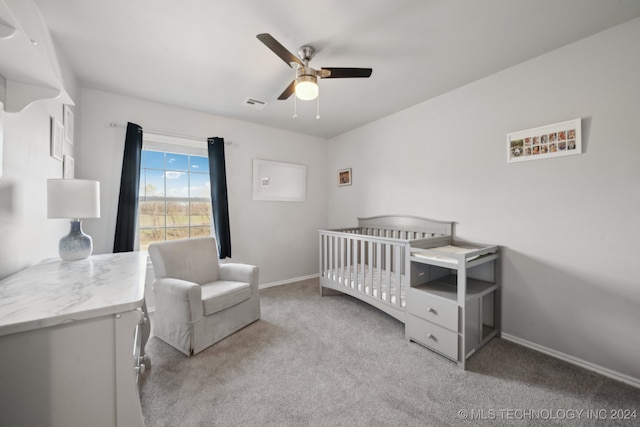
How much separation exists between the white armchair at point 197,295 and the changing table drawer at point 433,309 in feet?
4.92

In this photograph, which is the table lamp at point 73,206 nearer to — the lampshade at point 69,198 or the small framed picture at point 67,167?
the lampshade at point 69,198

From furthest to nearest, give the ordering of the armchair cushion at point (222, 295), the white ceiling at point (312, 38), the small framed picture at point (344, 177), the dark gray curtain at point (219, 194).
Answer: the small framed picture at point (344, 177)
the dark gray curtain at point (219, 194)
the armchair cushion at point (222, 295)
the white ceiling at point (312, 38)

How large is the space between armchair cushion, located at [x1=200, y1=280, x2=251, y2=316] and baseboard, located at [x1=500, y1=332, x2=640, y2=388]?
7.84 feet

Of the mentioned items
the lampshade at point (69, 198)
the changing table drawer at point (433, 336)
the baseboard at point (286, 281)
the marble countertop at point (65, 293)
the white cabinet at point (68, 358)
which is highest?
the lampshade at point (69, 198)

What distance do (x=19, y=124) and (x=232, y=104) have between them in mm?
1803

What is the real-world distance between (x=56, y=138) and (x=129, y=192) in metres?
0.86

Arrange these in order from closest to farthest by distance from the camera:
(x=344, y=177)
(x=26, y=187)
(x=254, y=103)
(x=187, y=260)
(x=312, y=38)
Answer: (x=26, y=187) < (x=312, y=38) < (x=187, y=260) < (x=254, y=103) < (x=344, y=177)

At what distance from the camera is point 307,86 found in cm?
162

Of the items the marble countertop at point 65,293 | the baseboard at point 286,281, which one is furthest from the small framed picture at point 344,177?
the marble countertop at point 65,293

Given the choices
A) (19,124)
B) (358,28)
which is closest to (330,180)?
(358,28)

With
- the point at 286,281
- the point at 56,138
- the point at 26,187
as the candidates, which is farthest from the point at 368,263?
the point at 56,138

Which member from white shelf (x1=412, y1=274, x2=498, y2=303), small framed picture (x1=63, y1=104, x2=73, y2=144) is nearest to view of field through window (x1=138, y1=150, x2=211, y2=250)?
small framed picture (x1=63, y1=104, x2=73, y2=144)

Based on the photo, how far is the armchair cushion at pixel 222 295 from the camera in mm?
2014

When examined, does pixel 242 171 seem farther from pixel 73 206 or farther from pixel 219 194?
pixel 73 206
